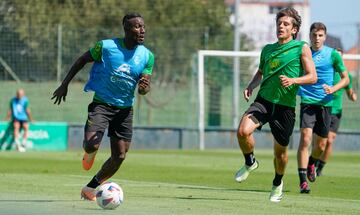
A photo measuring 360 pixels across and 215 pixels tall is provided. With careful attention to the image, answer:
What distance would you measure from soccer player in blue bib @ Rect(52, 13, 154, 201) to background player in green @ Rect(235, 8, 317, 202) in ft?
4.83

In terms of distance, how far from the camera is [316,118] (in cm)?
1702

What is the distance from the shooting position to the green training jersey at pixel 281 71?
13.9 meters

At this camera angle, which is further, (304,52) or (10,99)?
(10,99)

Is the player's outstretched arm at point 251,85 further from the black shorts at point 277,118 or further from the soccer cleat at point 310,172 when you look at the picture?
the soccer cleat at point 310,172

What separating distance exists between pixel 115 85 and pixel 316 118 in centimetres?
472

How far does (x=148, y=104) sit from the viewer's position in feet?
128

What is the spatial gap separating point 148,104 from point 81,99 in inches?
94.3

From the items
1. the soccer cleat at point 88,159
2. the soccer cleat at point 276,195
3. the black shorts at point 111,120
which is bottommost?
the soccer cleat at point 276,195

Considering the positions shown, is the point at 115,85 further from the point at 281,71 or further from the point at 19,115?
the point at 19,115

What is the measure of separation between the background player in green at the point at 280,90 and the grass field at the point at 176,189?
686 mm

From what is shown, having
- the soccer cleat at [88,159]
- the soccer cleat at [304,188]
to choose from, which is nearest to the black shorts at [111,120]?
the soccer cleat at [88,159]

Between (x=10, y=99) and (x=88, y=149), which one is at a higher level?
(x=88, y=149)

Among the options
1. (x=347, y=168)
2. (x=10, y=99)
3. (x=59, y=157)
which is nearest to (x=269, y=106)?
(x=347, y=168)

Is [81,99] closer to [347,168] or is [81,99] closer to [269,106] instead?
A: [347,168]
